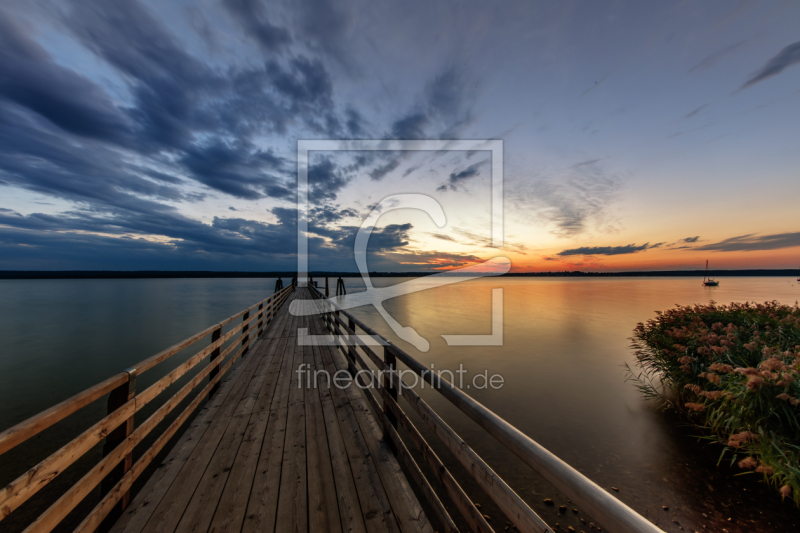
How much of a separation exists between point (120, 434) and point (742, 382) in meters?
7.55

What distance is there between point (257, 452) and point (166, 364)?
11.8 m

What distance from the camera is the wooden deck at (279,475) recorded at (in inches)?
91.7

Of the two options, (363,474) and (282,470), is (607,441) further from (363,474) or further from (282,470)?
(282,470)

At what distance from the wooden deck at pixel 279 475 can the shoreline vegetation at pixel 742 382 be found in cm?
432

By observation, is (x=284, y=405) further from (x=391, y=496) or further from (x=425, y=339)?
(x=425, y=339)

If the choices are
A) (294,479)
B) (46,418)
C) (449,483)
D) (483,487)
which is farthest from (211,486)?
(483,487)

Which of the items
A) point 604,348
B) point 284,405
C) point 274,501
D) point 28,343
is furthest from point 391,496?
point 28,343

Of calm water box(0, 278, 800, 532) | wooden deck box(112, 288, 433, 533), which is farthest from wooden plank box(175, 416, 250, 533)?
calm water box(0, 278, 800, 532)

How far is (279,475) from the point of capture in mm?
2850

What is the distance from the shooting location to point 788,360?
4.50 metres

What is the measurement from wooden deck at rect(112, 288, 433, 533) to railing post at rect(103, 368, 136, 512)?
26cm

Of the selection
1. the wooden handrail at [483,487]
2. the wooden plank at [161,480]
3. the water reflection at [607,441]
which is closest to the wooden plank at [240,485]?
the wooden plank at [161,480]

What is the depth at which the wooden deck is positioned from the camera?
91.7 inches

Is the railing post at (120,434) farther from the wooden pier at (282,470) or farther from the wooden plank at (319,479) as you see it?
the wooden plank at (319,479)
